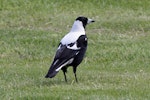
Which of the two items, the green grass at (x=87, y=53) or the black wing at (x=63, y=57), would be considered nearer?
the green grass at (x=87, y=53)

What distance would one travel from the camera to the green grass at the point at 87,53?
320 inches

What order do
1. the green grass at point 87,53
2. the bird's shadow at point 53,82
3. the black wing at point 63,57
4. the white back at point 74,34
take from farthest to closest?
the white back at point 74,34, the bird's shadow at point 53,82, the black wing at point 63,57, the green grass at point 87,53

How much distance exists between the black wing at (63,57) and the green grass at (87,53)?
24cm

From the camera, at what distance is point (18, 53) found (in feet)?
38.1

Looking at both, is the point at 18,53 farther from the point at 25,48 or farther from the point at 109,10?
the point at 109,10

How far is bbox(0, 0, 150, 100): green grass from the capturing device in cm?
813

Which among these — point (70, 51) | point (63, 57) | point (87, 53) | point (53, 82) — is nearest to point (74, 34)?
point (70, 51)

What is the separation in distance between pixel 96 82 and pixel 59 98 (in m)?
1.42

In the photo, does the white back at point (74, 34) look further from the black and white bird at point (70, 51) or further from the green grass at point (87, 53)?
the green grass at point (87, 53)

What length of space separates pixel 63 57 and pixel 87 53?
2755 millimetres

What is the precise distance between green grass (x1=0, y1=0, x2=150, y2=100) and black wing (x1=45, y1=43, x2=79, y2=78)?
0.24 metres

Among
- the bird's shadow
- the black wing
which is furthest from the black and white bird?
the bird's shadow

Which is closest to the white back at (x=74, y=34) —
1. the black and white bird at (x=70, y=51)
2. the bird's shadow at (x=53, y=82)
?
the black and white bird at (x=70, y=51)

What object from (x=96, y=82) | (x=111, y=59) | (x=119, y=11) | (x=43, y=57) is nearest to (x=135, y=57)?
(x=111, y=59)
